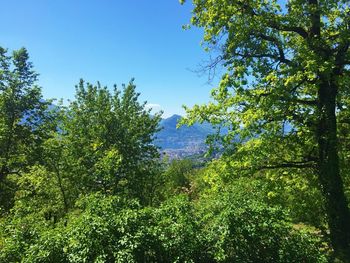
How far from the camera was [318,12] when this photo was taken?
1285cm

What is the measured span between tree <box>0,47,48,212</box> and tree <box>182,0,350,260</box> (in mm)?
19560

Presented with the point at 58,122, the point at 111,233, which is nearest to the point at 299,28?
the point at 111,233

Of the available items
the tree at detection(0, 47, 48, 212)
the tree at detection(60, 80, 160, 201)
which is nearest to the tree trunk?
the tree at detection(60, 80, 160, 201)

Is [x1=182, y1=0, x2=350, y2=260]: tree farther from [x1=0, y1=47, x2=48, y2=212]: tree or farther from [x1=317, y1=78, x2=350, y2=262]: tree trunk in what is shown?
[x1=0, y1=47, x2=48, y2=212]: tree

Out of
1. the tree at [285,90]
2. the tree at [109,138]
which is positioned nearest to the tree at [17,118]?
the tree at [109,138]

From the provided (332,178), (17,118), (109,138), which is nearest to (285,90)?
(332,178)

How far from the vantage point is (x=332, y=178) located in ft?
44.4

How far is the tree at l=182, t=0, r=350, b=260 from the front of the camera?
1289 centimetres

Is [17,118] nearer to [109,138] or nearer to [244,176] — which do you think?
[109,138]

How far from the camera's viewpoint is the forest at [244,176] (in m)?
9.29

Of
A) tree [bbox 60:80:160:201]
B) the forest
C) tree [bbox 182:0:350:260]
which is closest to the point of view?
the forest

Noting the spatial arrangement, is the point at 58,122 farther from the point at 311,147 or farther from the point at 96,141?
the point at 311,147

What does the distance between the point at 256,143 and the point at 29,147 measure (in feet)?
74.1

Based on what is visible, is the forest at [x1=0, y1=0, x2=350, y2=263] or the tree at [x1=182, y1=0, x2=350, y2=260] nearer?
the forest at [x1=0, y1=0, x2=350, y2=263]
